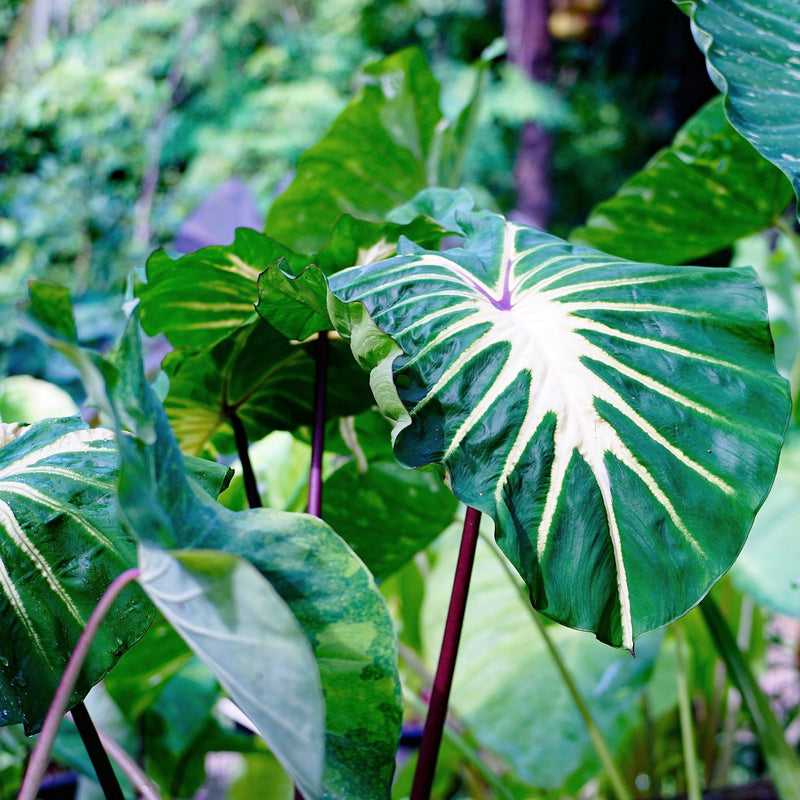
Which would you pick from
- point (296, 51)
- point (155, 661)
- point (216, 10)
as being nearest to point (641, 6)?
point (296, 51)

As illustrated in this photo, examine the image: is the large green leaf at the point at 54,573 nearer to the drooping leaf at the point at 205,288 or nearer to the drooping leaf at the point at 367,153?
the drooping leaf at the point at 205,288

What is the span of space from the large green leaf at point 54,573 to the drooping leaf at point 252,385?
128 millimetres

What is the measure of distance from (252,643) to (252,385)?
0.32 m

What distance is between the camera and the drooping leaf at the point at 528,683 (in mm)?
713

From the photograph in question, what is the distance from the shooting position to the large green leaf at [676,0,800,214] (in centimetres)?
42

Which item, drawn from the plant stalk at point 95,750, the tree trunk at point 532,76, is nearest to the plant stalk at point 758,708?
the plant stalk at point 95,750

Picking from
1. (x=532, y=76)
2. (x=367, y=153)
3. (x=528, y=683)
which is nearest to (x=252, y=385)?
(x=367, y=153)

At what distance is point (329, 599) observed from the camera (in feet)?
1.00

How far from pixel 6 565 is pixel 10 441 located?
87mm

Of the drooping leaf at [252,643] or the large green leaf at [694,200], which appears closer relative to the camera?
the drooping leaf at [252,643]

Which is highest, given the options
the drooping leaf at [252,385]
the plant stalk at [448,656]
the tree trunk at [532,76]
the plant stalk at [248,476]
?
the tree trunk at [532,76]

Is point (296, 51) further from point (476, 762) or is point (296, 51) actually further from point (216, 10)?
point (476, 762)

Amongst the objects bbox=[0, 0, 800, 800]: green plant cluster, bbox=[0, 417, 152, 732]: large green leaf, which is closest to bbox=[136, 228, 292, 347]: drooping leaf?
bbox=[0, 0, 800, 800]: green plant cluster

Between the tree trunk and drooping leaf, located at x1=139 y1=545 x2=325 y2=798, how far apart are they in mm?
3188
